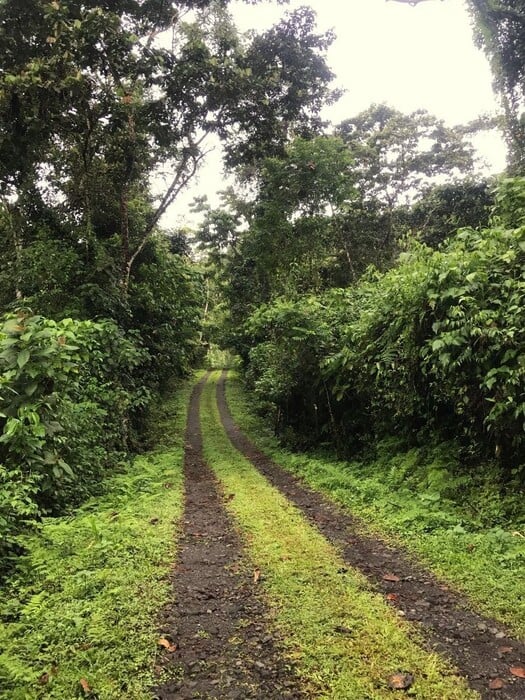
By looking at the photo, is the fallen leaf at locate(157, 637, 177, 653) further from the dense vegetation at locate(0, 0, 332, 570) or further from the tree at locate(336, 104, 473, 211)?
the tree at locate(336, 104, 473, 211)

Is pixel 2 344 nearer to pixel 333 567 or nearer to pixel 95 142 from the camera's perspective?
pixel 333 567

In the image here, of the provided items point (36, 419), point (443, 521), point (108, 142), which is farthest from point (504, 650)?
point (108, 142)

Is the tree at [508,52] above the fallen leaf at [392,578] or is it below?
above

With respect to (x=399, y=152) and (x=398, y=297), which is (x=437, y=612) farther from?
(x=399, y=152)

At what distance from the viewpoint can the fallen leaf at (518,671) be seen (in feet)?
10.3

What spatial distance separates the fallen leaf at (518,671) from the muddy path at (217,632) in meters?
1.49

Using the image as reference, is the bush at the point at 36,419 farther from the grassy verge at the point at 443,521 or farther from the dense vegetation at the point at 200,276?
the grassy verge at the point at 443,521

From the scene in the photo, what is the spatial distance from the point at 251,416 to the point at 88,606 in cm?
1700

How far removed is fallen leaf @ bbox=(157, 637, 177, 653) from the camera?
11.7 ft

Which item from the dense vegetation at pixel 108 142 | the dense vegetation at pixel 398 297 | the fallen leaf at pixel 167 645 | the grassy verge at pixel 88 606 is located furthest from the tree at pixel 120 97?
the fallen leaf at pixel 167 645

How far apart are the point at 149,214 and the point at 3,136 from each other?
9.21m

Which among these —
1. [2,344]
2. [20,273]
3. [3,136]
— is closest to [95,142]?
[3,136]

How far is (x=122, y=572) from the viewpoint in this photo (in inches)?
184

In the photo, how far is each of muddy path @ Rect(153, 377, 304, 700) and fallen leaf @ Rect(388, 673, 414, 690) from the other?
24.5 inches
